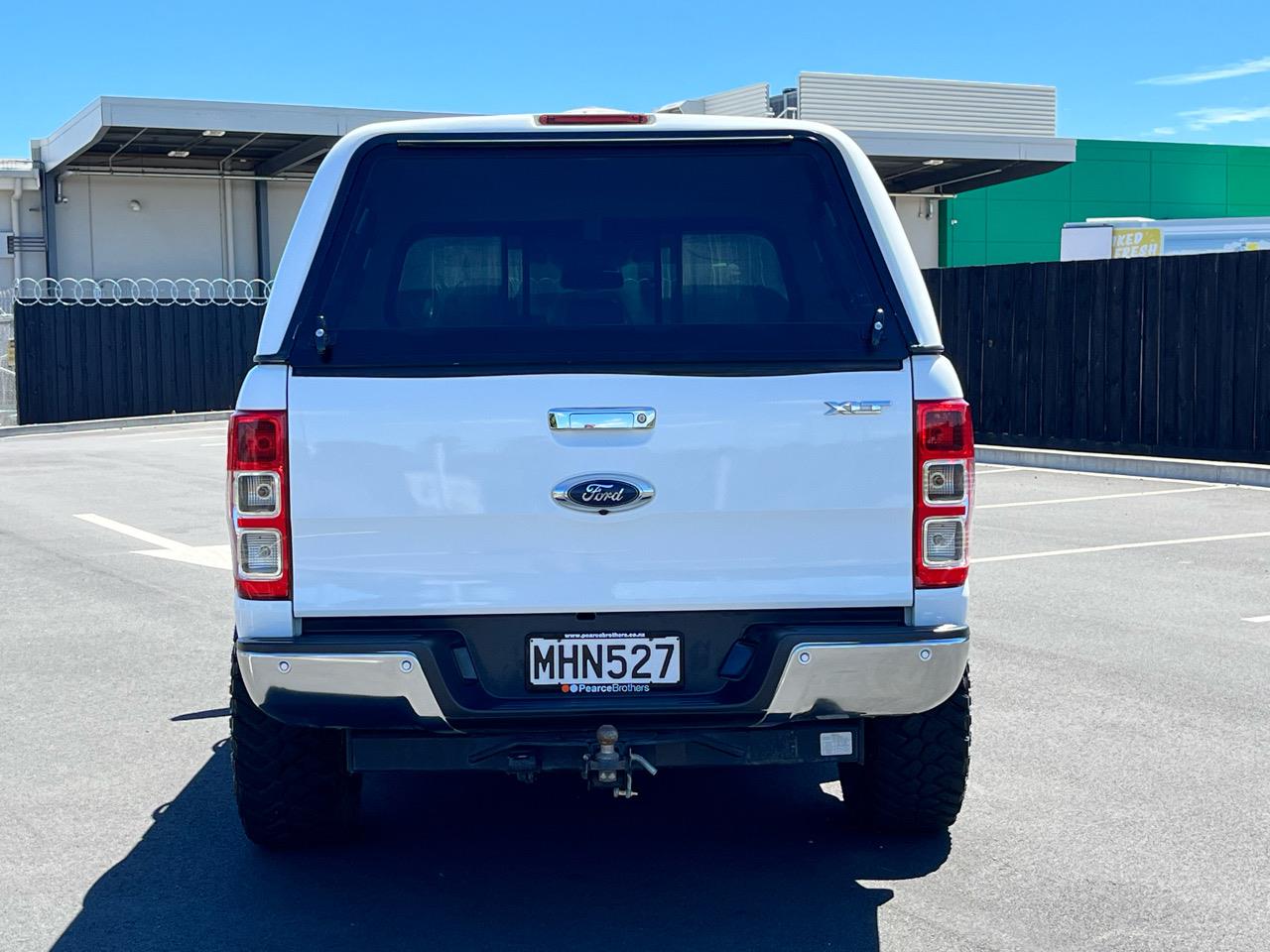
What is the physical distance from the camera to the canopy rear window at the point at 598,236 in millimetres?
4363

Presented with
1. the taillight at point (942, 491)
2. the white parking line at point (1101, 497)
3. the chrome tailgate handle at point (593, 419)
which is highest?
the chrome tailgate handle at point (593, 419)

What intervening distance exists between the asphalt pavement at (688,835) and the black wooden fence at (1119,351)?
27.3 ft

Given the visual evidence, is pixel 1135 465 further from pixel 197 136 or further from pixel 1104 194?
pixel 1104 194

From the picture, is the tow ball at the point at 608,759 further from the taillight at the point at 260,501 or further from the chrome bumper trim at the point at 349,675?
the taillight at the point at 260,501

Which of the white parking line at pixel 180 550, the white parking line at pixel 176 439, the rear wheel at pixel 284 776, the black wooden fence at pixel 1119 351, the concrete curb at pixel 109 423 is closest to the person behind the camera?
the rear wheel at pixel 284 776

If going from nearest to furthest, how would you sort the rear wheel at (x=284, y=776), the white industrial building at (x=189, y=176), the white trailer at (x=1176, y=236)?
the rear wheel at (x=284, y=776) < the white trailer at (x=1176, y=236) < the white industrial building at (x=189, y=176)

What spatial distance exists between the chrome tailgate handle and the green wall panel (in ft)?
133

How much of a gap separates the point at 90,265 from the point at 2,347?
16.2 feet

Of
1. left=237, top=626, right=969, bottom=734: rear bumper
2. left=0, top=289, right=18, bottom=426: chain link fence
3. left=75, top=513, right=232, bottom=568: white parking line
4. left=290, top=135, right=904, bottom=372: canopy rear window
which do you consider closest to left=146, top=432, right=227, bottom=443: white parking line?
left=0, top=289, right=18, bottom=426: chain link fence

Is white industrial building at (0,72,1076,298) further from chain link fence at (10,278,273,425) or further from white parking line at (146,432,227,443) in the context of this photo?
white parking line at (146,432,227,443)

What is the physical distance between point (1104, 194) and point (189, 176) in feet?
86.8

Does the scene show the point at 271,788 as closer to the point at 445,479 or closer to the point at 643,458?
the point at 445,479

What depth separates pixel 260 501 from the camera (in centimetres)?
399

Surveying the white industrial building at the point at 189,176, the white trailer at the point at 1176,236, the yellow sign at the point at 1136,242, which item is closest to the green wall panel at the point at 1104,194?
the white industrial building at the point at 189,176
